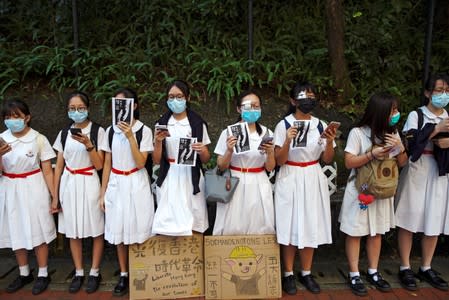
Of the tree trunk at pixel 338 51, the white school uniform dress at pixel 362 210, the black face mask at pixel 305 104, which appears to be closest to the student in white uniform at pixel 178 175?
the black face mask at pixel 305 104

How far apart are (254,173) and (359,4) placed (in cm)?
600

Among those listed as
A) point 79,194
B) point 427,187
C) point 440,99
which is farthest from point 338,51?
point 79,194

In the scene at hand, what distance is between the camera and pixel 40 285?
396cm

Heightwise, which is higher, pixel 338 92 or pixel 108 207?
pixel 338 92

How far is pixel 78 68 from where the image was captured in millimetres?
6348

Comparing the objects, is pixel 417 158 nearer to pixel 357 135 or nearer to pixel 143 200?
pixel 357 135

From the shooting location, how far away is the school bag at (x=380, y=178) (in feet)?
11.8

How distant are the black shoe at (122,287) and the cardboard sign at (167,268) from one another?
185 mm

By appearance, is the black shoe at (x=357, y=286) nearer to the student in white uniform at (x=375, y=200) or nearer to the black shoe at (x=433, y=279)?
the student in white uniform at (x=375, y=200)

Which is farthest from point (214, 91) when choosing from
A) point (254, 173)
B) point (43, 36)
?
point (43, 36)

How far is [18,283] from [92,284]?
82cm

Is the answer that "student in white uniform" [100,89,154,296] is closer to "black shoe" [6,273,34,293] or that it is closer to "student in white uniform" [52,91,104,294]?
"student in white uniform" [52,91,104,294]

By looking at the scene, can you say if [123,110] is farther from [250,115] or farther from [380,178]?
[380,178]

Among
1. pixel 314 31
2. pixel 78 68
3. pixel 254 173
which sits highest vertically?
pixel 314 31
